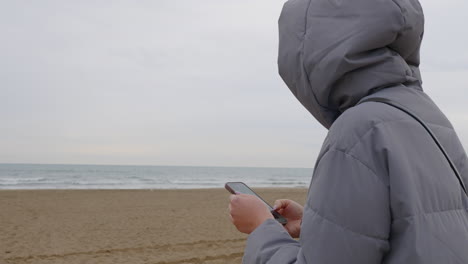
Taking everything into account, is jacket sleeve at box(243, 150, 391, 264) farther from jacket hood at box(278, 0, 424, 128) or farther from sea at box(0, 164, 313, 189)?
sea at box(0, 164, 313, 189)

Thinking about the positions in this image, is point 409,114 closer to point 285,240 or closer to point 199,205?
point 285,240

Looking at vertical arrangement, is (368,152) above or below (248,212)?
above

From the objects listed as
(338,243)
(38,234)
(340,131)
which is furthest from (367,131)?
(38,234)

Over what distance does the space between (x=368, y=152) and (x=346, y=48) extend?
0.94 ft

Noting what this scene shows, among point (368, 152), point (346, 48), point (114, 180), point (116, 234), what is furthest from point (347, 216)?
point (114, 180)

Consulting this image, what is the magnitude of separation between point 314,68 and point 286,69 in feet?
0.41

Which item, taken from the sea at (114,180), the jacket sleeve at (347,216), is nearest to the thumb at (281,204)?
the jacket sleeve at (347,216)

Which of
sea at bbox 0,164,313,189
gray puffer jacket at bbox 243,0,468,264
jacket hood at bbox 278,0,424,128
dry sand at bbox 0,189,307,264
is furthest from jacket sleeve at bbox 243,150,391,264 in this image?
sea at bbox 0,164,313,189

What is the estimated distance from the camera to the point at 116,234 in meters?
11.1

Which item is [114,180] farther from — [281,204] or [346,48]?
[346,48]

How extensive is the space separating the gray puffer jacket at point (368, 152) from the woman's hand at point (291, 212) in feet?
1.78

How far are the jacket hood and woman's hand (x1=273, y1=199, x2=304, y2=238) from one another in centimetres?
62

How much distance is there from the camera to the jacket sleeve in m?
1.06

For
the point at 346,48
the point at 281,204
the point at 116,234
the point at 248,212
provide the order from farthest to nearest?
the point at 116,234 < the point at 281,204 < the point at 248,212 < the point at 346,48
